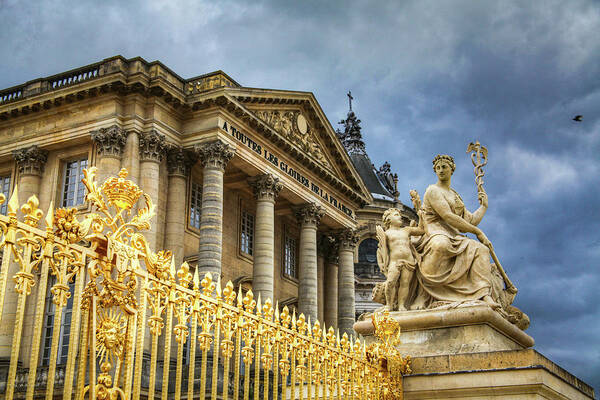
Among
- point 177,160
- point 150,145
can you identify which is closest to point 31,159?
point 150,145

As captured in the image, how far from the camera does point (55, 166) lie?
1115 inches

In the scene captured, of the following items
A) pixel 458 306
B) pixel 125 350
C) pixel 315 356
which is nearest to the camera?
pixel 125 350

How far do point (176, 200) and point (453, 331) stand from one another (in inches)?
839

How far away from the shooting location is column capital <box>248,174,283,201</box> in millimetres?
30875

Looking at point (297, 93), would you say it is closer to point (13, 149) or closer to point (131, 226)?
point (13, 149)

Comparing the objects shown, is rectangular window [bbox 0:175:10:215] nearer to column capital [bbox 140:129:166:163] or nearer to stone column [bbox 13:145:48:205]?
stone column [bbox 13:145:48:205]

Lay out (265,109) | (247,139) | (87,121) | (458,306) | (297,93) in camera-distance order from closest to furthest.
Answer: (458,306)
(87,121)
(247,139)
(265,109)
(297,93)

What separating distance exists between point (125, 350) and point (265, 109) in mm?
27975

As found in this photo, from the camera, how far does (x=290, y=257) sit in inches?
1492

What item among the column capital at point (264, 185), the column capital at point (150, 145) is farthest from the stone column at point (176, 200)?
the column capital at point (264, 185)

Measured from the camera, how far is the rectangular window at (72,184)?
2770 centimetres

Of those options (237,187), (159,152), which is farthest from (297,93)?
(159,152)

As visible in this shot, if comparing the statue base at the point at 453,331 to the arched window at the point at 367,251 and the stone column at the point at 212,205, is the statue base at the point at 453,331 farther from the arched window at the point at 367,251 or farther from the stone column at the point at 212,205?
the arched window at the point at 367,251

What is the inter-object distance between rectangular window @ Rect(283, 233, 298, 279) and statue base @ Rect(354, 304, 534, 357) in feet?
94.2
